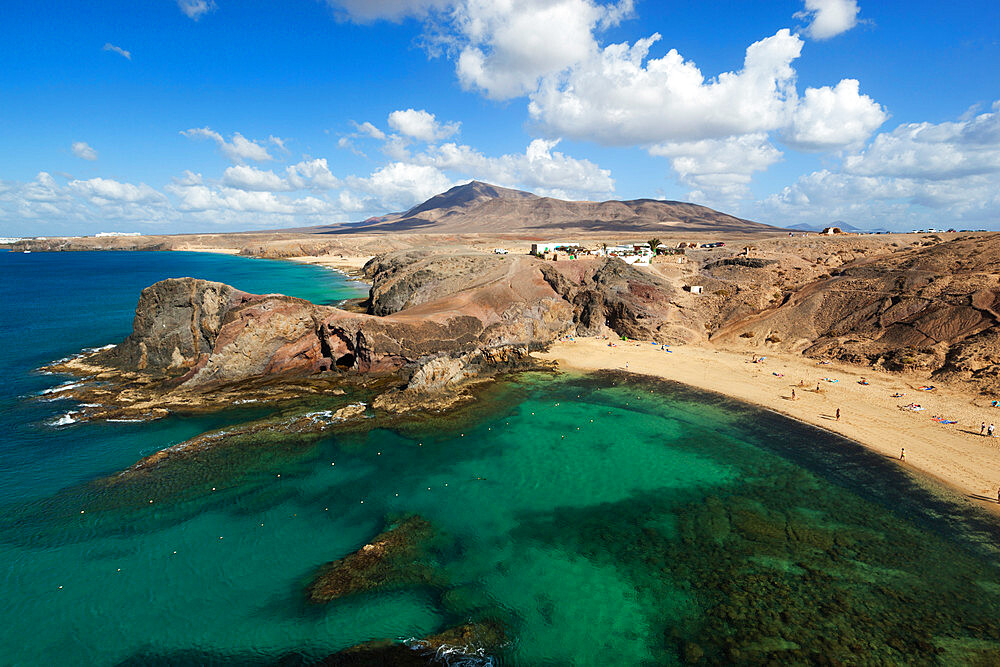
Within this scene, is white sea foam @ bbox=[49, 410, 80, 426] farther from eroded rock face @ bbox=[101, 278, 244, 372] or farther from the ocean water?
eroded rock face @ bbox=[101, 278, 244, 372]

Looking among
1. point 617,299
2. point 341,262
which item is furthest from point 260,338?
point 341,262

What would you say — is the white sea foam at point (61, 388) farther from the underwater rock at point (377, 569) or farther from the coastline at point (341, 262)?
the coastline at point (341, 262)

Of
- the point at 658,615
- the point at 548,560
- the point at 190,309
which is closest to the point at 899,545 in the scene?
the point at 658,615

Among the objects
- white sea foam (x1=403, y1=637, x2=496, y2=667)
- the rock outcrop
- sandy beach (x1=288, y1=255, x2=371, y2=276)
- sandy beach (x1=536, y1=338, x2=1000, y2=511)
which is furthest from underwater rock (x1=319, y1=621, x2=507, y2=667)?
sandy beach (x1=288, y1=255, x2=371, y2=276)

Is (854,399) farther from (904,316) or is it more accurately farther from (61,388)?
(61,388)

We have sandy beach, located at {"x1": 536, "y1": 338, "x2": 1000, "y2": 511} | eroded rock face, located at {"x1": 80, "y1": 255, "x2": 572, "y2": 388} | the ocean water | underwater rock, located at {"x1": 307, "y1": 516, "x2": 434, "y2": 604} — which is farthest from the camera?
eroded rock face, located at {"x1": 80, "y1": 255, "x2": 572, "y2": 388}

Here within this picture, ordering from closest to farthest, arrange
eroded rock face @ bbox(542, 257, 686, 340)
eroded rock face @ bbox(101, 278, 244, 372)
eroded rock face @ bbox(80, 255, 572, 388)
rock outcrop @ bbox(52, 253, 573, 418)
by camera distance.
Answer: rock outcrop @ bbox(52, 253, 573, 418), eroded rock face @ bbox(80, 255, 572, 388), eroded rock face @ bbox(101, 278, 244, 372), eroded rock face @ bbox(542, 257, 686, 340)

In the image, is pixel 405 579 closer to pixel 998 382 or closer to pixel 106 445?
pixel 106 445
